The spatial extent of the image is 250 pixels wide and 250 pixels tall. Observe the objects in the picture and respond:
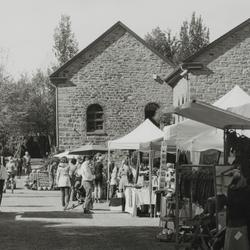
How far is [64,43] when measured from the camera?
8444 cm

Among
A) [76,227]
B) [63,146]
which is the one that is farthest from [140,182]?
[63,146]

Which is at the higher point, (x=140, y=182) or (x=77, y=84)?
(x=77, y=84)

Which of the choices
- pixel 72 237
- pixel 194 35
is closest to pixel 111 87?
pixel 72 237

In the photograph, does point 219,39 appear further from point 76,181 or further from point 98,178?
point 76,181

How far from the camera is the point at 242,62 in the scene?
35906 millimetres

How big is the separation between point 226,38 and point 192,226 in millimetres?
24131

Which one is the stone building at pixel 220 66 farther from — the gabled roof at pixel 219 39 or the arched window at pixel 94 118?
the arched window at pixel 94 118

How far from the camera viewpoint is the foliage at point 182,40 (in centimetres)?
8138

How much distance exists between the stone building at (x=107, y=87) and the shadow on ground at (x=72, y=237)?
23.9 metres

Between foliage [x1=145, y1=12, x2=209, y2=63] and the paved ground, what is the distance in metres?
57.1

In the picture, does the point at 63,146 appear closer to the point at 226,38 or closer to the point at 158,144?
the point at 226,38

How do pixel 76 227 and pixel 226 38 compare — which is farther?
pixel 226 38

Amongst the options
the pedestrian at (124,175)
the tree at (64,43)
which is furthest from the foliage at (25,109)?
the pedestrian at (124,175)

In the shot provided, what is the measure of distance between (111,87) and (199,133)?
25952mm
